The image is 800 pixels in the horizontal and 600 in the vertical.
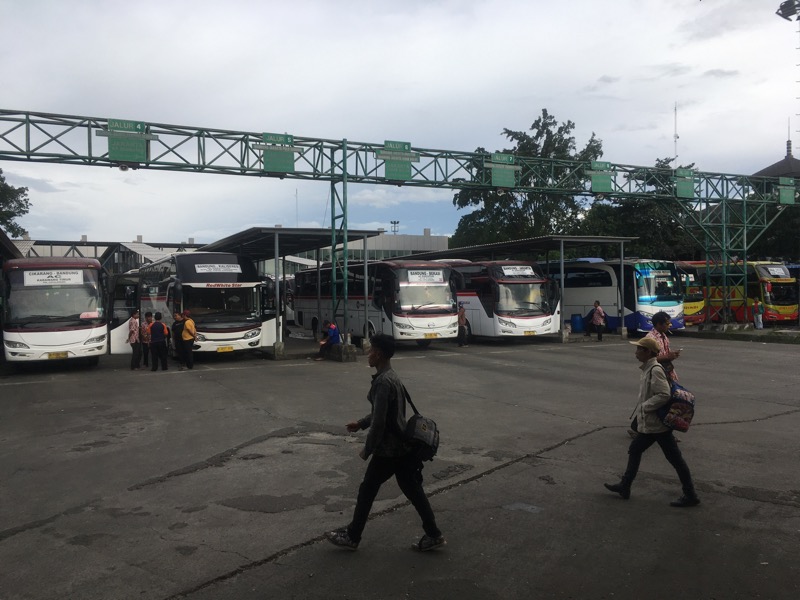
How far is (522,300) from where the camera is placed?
24.6 meters

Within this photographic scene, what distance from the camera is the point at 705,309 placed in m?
33.5

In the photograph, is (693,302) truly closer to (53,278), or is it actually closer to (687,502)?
(53,278)

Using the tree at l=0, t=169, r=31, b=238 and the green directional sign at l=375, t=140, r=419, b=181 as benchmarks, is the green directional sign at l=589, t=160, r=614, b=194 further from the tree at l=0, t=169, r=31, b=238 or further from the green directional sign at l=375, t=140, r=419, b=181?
the tree at l=0, t=169, r=31, b=238

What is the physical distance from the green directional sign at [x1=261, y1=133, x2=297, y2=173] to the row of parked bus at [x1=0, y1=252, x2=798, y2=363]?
3.36 m

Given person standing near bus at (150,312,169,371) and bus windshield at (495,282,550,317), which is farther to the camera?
bus windshield at (495,282,550,317)

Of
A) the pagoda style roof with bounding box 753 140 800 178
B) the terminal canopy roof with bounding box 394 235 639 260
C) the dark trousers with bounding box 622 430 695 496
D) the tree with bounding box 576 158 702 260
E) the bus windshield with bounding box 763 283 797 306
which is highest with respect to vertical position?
the pagoda style roof with bounding box 753 140 800 178

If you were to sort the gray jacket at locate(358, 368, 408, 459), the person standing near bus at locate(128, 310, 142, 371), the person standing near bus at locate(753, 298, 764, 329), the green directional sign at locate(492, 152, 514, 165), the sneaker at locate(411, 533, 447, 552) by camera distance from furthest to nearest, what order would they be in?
the person standing near bus at locate(753, 298, 764, 329), the green directional sign at locate(492, 152, 514, 165), the person standing near bus at locate(128, 310, 142, 371), the sneaker at locate(411, 533, 447, 552), the gray jacket at locate(358, 368, 408, 459)

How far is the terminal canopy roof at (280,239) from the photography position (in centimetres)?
2067

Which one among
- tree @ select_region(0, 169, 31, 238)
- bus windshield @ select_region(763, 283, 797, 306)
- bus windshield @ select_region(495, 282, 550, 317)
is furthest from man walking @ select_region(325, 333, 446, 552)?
tree @ select_region(0, 169, 31, 238)

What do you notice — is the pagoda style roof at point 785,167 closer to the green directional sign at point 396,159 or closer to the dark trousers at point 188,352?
the green directional sign at point 396,159

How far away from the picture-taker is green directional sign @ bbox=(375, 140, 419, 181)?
74.9 feet

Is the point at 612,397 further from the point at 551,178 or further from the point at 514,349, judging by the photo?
the point at 551,178

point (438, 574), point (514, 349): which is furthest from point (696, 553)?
point (514, 349)

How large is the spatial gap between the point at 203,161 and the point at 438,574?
18242mm
